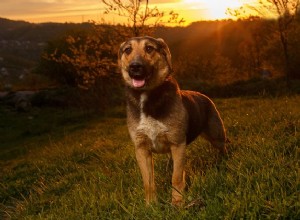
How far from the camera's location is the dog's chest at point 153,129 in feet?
22.1

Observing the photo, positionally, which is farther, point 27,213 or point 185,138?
point 27,213

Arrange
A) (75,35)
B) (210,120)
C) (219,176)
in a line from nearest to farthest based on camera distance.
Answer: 1. (219,176)
2. (210,120)
3. (75,35)

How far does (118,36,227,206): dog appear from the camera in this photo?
675 centimetres

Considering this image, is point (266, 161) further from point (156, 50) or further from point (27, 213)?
point (27, 213)

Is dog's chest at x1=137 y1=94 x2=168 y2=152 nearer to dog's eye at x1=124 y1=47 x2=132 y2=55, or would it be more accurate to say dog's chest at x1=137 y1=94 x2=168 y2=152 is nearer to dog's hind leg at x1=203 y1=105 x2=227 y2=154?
dog's eye at x1=124 y1=47 x2=132 y2=55

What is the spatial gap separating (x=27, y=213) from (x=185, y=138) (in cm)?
357

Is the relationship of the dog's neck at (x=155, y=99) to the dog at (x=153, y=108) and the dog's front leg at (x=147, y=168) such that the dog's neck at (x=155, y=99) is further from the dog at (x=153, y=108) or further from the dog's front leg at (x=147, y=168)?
the dog's front leg at (x=147, y=168)

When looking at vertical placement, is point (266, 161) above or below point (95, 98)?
above

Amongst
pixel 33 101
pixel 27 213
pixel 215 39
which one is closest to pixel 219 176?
pixel 27 213

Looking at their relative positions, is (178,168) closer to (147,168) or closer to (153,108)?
(147,168)

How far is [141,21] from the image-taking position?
23234mm

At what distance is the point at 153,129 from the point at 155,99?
1.48 ft

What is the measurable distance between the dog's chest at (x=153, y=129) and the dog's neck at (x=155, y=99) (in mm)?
84

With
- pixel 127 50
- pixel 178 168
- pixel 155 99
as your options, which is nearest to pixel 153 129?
pixel 155 99
